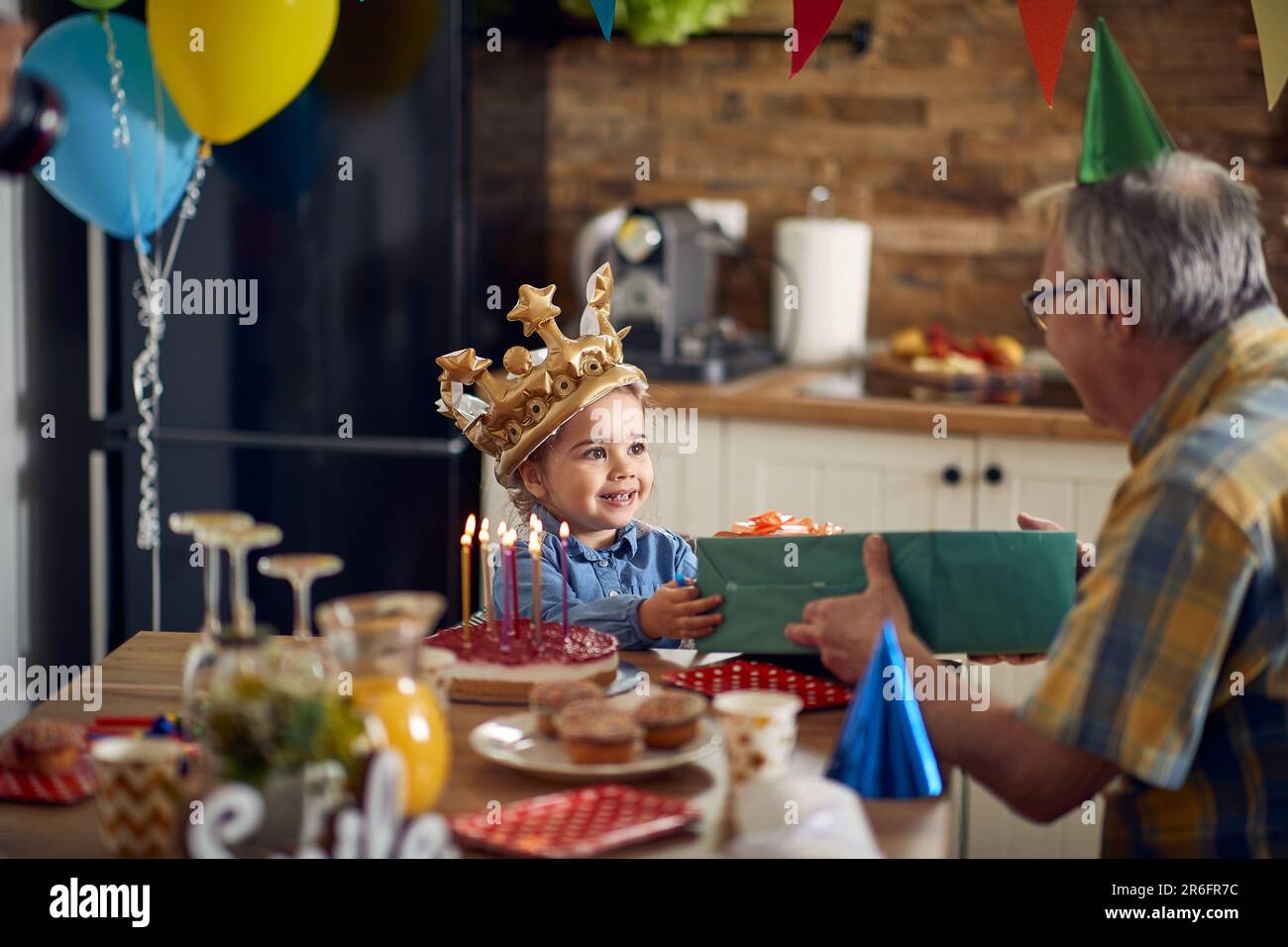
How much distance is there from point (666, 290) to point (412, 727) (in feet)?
7.86

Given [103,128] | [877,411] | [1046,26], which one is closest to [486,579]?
[1046,26]

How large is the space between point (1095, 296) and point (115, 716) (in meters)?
1.08

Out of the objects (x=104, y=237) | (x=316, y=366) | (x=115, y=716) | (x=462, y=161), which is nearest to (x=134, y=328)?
(x=104, y=237)

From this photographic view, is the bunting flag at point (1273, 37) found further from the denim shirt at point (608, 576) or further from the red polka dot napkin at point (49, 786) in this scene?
the red polka dot napkin at point (49, 786)

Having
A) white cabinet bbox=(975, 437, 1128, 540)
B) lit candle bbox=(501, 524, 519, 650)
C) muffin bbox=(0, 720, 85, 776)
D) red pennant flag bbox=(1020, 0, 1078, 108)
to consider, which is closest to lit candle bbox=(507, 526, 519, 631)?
lit candle bbox=(501, 524, 519, 650)

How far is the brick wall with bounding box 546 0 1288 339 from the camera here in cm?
359

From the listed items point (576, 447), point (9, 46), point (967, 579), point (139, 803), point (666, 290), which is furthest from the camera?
point (666, 290)

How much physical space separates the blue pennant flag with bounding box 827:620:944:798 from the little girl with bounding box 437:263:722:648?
0.60 metres

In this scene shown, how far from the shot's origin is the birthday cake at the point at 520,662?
5.43 ft

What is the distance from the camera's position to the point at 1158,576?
1.33m

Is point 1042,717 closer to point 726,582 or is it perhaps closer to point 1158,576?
point 1158,576

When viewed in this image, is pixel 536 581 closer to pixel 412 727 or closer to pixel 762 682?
pixel 762 682

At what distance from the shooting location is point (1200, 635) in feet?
4.32

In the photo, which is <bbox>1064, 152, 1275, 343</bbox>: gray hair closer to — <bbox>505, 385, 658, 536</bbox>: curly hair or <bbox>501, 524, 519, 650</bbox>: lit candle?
<bbox>501, 524, 519, 650</bbox>: lit candle
